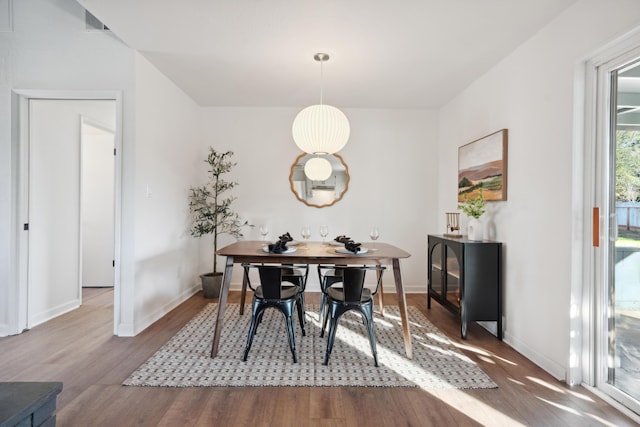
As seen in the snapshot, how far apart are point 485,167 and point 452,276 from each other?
3.58 ft

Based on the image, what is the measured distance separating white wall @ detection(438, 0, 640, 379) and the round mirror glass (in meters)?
1.89

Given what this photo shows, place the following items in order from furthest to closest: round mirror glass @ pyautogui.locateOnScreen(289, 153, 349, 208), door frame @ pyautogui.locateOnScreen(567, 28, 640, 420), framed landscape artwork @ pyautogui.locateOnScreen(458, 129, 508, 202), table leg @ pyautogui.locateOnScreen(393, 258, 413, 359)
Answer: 1. round mirror glass @ pyautogui.locateOnScreen(289, 153, 349, 208)
2. framed landscape artwork @ pyautogui.locateOnScreen(458, 129, 508, 202)
3. table leg @ pyautogui.locateOnScreen(393, 258, 413, 359)
4. door frame @ pyautogui.locateOnScreen(567, 28, 640, 420)

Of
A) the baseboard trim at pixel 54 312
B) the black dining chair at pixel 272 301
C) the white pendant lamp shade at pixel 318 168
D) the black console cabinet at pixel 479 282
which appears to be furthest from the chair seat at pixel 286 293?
the baseboard trim at pixel 54 312

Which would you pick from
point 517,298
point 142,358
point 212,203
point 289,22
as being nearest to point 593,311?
point 517,298

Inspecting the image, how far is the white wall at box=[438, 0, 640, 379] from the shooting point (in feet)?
6.71

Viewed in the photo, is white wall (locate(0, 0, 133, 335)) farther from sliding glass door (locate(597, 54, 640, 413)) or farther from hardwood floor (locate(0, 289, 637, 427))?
sliding glass door (locate(597, 54, 640, 413))

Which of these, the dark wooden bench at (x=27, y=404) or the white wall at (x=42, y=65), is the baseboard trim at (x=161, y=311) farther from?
the dark wooden bench at (x=27, y=404)

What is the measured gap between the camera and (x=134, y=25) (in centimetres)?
241

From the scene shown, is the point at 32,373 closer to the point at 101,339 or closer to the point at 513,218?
the point at 101,339

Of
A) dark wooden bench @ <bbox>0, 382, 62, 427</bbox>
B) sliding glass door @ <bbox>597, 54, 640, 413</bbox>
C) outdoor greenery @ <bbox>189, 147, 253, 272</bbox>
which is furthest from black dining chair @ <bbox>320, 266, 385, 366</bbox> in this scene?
outdoor greenery @ <bbox>189, 147, 253, 272</bbox>

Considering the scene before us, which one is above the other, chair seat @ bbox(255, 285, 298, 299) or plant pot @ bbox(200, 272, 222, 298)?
chair seat @ bbox(255, 285, 298, 299)

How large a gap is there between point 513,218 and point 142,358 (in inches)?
123

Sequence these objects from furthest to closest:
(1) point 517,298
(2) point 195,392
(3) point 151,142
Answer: (3) point 151,142, (1) point 517,298, (2) point 195,392

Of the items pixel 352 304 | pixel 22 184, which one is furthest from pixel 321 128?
pixel 22 184
